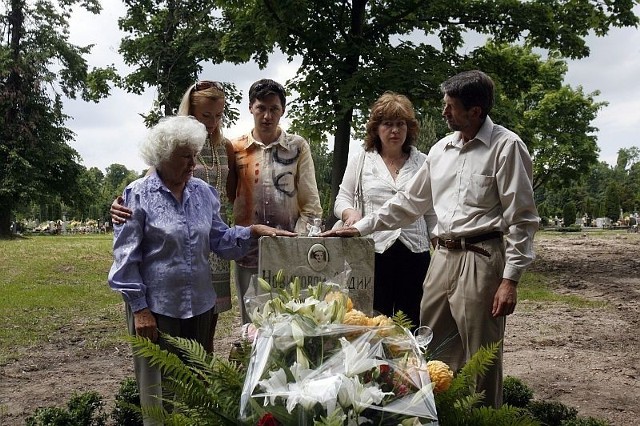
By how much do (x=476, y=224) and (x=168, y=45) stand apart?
12283 mm

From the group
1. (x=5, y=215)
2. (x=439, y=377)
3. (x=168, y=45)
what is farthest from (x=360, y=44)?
(x=5, y=215)

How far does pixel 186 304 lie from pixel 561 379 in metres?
4.40

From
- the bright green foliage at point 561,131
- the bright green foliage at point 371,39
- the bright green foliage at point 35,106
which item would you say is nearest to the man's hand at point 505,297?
the bright green foliage at point 371,39

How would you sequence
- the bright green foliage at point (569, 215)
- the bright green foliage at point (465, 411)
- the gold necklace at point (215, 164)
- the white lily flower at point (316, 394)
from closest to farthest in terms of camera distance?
the white lily flower at point (316, 394) < the bright green foliage at point (465, 411) < the gold necklace at point (215, 164) < the bright green foliage at point (569, 215)

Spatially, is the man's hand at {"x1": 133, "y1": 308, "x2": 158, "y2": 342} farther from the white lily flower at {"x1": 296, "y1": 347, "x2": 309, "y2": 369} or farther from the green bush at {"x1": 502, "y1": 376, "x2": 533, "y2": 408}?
the green bush at {"x1": 502, "y1": 376, "x2": 533, "y2": 408}

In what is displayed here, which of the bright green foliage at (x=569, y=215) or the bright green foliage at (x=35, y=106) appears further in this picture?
the bright green foliage at (x=569, y=215)

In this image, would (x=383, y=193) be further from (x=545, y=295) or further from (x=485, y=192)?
(x=545, y=295)

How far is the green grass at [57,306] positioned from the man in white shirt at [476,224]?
2.71 metres

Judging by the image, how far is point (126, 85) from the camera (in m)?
15.4

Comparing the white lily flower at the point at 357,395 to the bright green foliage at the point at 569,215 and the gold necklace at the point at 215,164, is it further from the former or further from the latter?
the bright green foliage at the point at 569,215

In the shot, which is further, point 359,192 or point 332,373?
point 359,192

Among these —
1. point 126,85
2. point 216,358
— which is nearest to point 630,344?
point 216,358

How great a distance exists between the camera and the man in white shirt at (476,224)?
10.3 ft

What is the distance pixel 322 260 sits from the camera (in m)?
2.88
